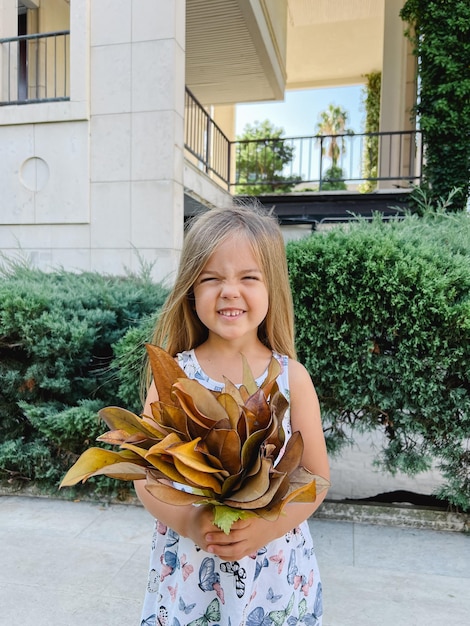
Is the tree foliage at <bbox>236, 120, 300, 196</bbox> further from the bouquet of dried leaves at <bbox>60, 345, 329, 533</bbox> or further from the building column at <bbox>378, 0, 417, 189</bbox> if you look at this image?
the bouquet of dried leaves at <bbox>60, 345, 329, 533</bbox>

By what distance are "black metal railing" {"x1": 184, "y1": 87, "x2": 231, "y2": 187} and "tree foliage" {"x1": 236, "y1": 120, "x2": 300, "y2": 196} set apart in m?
0.62

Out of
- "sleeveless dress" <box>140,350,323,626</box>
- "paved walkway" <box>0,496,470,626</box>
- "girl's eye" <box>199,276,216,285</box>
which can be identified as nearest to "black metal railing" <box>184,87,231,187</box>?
"paved walkway" <box>0,496,470,626</box>

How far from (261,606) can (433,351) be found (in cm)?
177

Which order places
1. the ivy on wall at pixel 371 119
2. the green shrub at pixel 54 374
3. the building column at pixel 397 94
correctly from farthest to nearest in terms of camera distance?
the ivy on wall at pixel 371 119
the building column at pixel 397 94
the green shrub at pixel 54 374

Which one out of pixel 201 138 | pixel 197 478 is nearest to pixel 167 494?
pixel 197 478

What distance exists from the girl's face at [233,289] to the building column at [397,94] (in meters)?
11.4

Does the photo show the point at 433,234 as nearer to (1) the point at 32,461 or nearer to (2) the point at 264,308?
(2) the point at 264,308

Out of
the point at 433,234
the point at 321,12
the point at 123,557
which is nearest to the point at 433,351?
the point at 433,234

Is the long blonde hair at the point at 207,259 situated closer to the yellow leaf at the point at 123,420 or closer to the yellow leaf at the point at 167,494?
the yellow leaf at the point at 123,420

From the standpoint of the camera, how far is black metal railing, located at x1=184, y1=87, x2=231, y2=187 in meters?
8.84

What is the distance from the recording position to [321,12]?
15.3 meters

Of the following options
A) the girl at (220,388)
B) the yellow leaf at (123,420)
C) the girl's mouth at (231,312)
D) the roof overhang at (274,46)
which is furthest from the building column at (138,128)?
the yellow leaf at (123,420)

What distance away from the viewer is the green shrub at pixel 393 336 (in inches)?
104

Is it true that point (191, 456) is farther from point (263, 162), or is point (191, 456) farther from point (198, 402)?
point (263, 162)
